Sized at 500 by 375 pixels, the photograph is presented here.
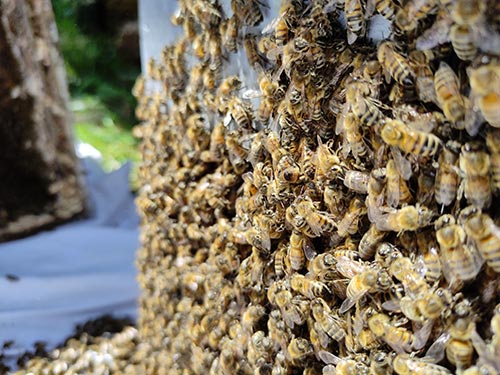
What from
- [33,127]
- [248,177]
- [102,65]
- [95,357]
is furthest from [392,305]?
[102,65]

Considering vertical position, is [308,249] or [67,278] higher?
[308,249]

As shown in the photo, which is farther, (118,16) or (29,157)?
(118,16)

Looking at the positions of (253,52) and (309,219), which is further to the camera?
(253,52)

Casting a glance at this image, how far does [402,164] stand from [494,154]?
0.24 metres

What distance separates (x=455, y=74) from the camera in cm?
120

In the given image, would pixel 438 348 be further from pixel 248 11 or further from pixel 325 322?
pixel 248 11

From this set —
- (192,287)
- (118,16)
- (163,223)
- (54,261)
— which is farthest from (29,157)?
(118,16)

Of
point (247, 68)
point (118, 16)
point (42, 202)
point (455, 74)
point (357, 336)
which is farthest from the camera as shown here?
point (118, 16)

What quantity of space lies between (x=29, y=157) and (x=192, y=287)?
261cm

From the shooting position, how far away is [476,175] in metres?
1.15

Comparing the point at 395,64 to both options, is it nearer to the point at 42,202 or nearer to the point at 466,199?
the point at 466,199

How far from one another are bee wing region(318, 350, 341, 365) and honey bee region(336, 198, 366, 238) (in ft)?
1.37

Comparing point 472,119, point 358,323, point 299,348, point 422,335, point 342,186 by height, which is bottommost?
point 299,348

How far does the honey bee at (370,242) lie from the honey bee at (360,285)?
74 millimetres
